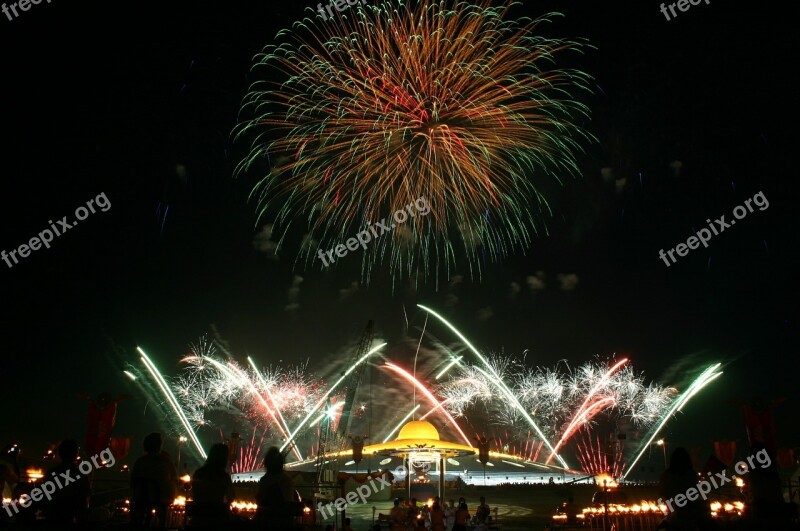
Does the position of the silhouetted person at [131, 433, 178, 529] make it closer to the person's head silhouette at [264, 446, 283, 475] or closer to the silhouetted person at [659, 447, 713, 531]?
the person's head silhouette at [264, 446, 283, 475]

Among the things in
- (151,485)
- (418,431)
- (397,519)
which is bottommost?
(397,519)

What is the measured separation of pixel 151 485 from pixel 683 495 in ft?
23.9

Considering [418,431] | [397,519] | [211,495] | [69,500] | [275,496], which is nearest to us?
[211,495]

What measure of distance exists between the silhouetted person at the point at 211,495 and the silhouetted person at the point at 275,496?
521mm

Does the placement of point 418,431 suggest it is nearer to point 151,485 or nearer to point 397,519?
point 397,519

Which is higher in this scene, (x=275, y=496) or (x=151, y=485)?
(x=151, y=485)

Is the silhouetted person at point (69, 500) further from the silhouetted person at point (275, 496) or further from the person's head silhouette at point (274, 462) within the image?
the person's head silhouette at point (274, 462)

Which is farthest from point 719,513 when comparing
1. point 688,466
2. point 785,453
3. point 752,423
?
point 785,453

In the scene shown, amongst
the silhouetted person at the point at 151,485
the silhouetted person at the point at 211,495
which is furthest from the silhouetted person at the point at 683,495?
the silhouetted person at the point at 151,485

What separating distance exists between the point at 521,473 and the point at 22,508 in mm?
70641

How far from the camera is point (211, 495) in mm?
7883

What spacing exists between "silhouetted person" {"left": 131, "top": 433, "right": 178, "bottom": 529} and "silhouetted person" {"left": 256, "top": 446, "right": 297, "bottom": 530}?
1.27m

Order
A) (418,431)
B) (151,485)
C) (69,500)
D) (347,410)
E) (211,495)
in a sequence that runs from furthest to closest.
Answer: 1. (347,410)
2. (418,431)
3. (151,485)
4. (69,500)
5. (211,495)

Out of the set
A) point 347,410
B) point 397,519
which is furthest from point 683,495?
point 347,410
